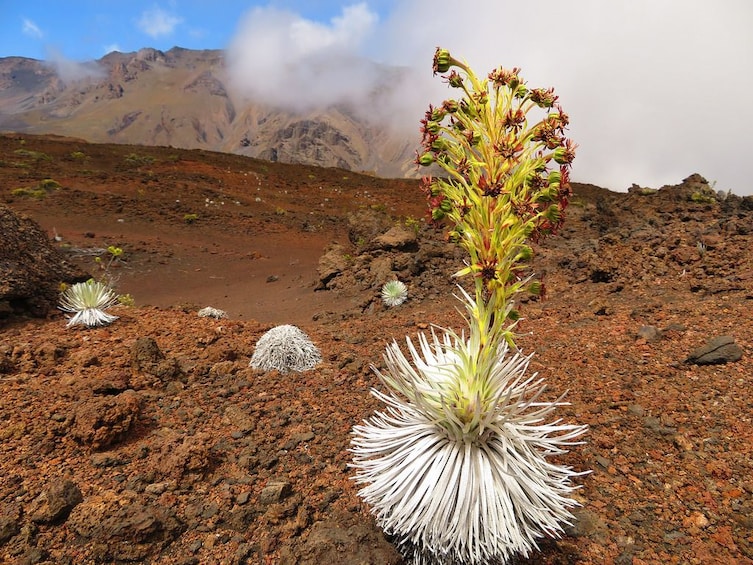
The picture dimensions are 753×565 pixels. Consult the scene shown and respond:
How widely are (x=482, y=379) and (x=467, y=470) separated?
328 millimetres

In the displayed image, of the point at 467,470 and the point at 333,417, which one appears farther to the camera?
the point at 333,417

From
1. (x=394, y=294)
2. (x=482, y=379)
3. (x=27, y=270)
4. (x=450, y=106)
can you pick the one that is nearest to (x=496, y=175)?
(x=450, y=106)

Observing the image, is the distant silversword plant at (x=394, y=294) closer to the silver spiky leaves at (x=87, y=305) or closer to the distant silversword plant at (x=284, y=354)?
the distant silversword plant at (x=284, y=354)

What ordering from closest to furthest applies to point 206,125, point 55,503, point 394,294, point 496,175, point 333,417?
point 496,175
point 55,503
point 333,417
point 394,294
point 206,125

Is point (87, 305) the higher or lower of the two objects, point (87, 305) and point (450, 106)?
the lower

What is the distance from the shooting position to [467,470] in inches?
59.8

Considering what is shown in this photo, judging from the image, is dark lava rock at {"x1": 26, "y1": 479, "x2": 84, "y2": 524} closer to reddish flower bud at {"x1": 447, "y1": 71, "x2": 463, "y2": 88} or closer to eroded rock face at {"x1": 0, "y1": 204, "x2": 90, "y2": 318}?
reddish flower bud at {"x1": 447, "y1": 71, "x2": 463, "y2": 88}

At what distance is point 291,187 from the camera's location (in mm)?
23953

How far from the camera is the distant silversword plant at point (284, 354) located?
377 cm

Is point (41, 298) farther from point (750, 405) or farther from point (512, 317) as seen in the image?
point (750, 405)

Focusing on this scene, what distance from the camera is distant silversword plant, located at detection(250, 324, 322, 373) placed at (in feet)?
12.4

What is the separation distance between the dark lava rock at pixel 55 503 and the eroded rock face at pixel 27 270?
3413mm

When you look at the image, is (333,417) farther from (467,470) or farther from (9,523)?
(9,523)

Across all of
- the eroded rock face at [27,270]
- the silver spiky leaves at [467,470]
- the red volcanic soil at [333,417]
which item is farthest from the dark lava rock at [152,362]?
the silver spiky leaves at [467,470]
